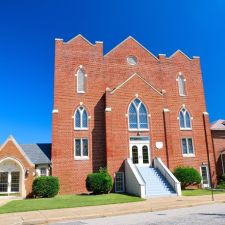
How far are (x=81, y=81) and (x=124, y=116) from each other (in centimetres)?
597

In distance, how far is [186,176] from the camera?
2595 cm

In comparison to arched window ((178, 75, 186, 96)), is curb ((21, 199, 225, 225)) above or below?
below

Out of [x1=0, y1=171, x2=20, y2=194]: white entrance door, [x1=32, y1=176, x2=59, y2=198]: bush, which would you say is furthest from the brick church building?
[x1=0, y1=171, x2=20, y2=194]: white entrance door

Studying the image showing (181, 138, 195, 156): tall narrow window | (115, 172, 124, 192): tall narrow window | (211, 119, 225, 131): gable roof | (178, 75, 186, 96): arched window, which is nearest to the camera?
(115, 172, 124, 192): tall narrow window

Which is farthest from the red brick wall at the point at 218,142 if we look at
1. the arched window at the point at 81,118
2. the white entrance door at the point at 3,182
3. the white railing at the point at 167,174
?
the white entrance door at the point at 3,182

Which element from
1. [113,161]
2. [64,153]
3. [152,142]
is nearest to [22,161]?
[64,153]

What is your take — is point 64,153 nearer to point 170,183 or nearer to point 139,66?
point 170,183

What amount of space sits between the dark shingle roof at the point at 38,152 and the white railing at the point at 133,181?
739 centimetres

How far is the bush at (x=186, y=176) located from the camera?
85.2 feet

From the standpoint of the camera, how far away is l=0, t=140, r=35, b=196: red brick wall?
78.9ft

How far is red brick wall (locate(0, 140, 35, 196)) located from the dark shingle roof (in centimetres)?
111

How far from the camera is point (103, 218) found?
12734mm

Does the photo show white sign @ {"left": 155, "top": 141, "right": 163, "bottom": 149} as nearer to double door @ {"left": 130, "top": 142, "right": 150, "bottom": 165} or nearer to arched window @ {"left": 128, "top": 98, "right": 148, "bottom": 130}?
double door @ {"left": 130, "top": 142, "right": 150, "bottom": 165}

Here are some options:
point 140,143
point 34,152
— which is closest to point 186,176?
point 140,143
